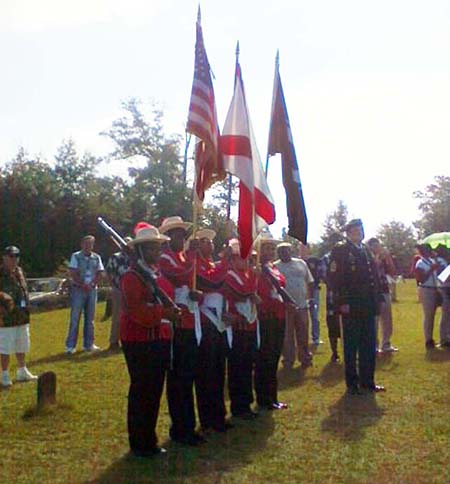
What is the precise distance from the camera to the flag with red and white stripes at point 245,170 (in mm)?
9094

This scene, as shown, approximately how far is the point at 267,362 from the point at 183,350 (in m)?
1.86

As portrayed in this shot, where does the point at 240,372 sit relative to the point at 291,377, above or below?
above

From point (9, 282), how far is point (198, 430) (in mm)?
4297

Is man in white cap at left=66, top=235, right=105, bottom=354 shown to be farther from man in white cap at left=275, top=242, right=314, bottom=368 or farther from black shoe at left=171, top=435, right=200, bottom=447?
black shoe at left=171, top=435, right=200, bottom=447

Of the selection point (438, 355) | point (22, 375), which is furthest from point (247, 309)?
point (438, 355)

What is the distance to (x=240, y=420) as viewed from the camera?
A: 31.3 ft

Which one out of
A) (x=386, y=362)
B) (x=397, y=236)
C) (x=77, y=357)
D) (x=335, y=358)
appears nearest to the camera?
(x=386, y=362)

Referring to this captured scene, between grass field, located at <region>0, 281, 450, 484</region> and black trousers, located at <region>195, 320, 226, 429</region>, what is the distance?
24 cm

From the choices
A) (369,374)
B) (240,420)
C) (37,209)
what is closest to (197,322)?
(240,420)

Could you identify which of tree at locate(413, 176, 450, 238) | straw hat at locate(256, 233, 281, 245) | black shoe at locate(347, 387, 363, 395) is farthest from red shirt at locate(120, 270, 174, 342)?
tree at locate(413, 176, 450, 238)

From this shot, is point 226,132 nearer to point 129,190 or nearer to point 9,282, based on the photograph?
point 9,282

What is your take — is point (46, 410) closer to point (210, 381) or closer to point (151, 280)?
point (210, 381)

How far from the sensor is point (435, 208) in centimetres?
8288

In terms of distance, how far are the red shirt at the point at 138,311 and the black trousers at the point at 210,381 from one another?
1.06 meters
